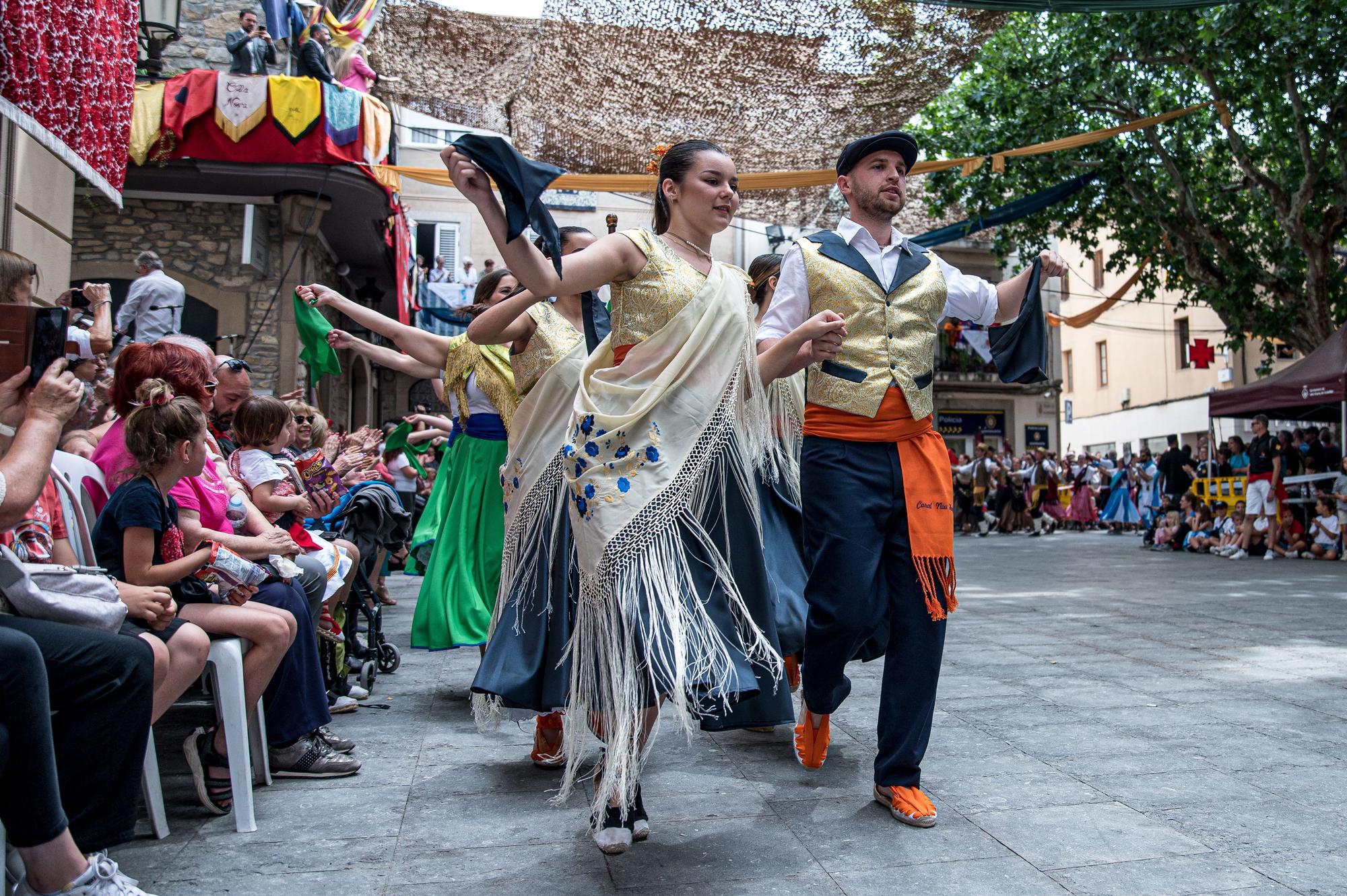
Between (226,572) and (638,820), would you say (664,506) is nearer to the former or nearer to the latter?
(638,820)

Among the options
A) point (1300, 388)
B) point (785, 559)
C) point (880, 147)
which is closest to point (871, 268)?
point (880, 147)

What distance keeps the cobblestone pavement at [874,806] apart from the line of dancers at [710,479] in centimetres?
19

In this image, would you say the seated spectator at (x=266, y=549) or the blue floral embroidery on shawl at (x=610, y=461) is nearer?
the blue floral embroidery on shawl at (x=610, y=461)

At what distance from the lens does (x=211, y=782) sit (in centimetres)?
323

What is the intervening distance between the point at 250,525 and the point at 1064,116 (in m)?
15.2

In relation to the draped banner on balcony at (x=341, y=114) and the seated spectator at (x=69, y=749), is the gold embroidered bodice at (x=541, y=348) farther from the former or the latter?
the draped banner on balcony at (x=341, y=114)

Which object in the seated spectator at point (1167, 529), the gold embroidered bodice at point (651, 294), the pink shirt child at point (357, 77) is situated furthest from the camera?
the seated spectator at point (1167, 529)

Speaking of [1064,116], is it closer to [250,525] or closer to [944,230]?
[944,230]

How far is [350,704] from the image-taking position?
15.6ft

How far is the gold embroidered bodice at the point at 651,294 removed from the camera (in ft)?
9.89

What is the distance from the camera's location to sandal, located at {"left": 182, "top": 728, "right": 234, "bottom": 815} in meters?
3.22

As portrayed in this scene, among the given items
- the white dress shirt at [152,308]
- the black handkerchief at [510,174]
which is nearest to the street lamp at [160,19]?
the white dress shirt at [152,308]

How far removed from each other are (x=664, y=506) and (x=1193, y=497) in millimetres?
16402

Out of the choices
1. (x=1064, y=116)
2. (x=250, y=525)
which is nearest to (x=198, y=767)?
(x=250, y=525)
